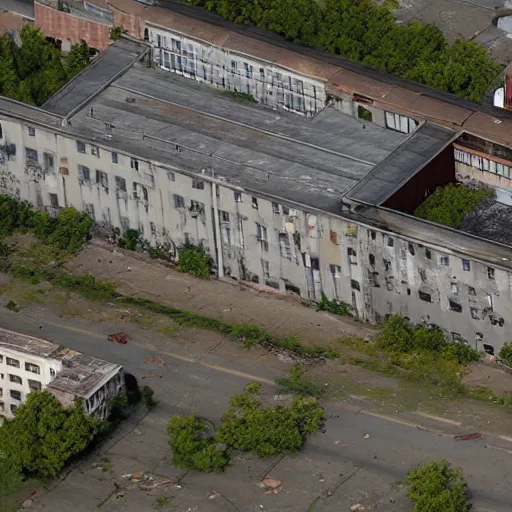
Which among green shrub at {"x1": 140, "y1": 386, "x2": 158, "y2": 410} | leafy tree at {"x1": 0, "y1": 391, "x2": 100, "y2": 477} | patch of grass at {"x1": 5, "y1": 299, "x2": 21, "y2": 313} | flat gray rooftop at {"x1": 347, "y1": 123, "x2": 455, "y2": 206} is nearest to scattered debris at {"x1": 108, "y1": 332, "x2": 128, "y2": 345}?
green shrub at {"x1": 140, "y1": 386, "x2": 158, "y2": 410}

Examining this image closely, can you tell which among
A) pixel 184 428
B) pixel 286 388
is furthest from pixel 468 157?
pixel 184 428

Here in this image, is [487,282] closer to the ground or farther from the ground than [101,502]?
farther from the ground

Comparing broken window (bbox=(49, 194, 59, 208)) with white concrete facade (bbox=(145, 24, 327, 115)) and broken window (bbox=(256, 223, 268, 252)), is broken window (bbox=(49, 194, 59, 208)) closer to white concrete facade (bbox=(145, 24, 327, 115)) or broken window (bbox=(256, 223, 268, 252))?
white concrete facade (bbox=(145, 24, 327, 115))

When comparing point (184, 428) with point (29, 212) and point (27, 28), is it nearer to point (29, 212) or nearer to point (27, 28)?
point (29, 212)

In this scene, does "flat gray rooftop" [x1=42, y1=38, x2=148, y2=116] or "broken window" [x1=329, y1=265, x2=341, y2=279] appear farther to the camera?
"flat gray rooftop" [x1=42, y1=38, x2=148, y2=116]

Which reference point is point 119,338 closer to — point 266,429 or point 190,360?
point 190,360

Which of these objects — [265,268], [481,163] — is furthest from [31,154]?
[481,163]

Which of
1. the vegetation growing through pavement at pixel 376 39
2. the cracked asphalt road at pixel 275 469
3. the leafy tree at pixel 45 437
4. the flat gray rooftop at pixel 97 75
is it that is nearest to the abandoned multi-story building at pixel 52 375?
the leafy tree at pixel 45 437
